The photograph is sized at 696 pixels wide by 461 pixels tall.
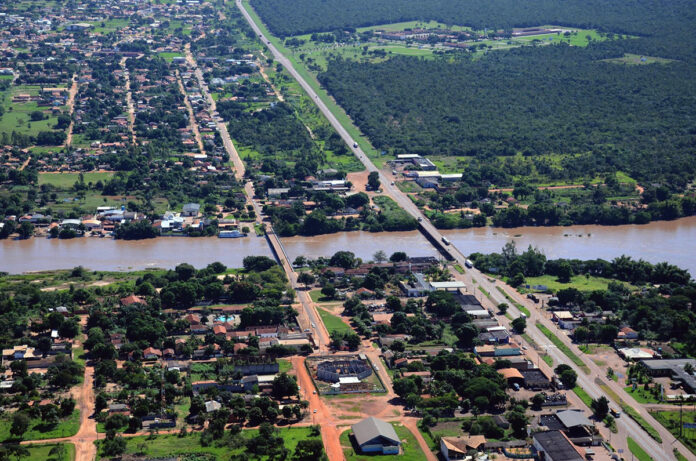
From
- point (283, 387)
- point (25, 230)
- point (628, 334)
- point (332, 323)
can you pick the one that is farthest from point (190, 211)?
point (628, 334)

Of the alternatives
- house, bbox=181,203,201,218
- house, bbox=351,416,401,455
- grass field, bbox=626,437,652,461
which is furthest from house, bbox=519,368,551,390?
house, bbox=181,203,201,218

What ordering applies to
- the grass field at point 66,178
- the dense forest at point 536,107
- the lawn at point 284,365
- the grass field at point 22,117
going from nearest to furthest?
the lawn at point 284,365
the grass field at point 66,178
the dense forest at point 536,107
the grass field at point 22,117

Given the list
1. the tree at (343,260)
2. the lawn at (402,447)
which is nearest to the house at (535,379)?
the lawn at (402,447)

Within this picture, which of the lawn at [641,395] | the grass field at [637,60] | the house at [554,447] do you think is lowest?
the lawn at [641,395]

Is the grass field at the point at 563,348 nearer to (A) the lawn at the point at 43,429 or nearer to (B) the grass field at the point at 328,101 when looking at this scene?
(A) the lawn at the point at 43,429

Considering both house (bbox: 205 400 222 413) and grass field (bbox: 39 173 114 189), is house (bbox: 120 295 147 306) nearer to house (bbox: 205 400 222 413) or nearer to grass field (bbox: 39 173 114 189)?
house (bbox: 205 400 222 413)
